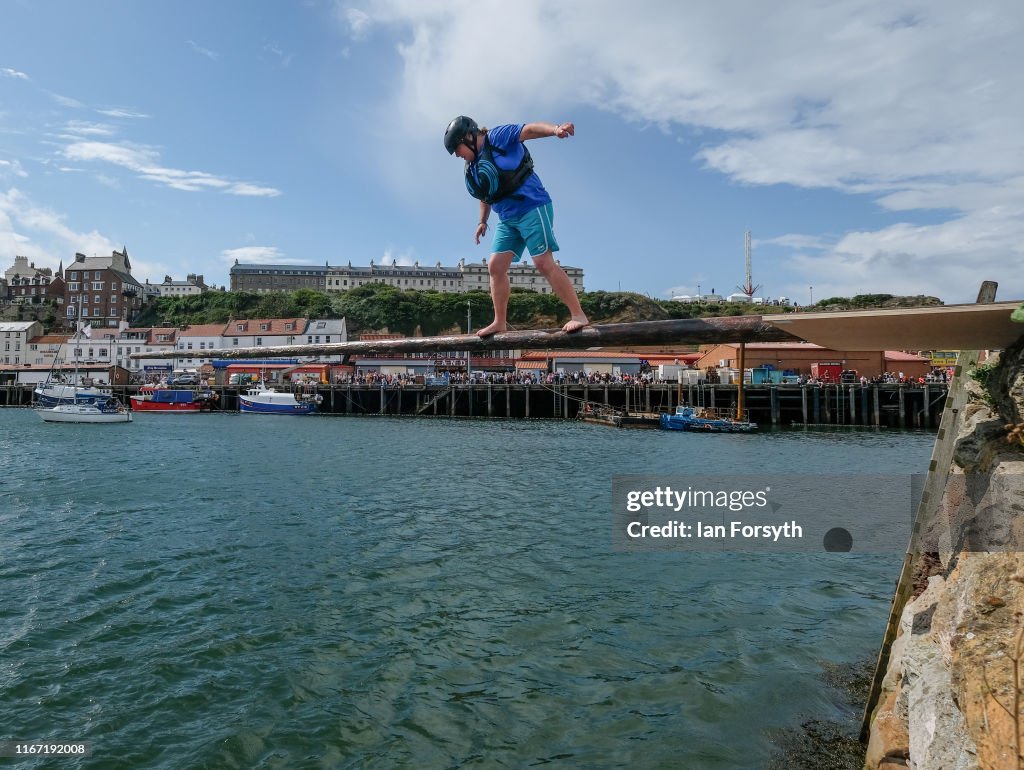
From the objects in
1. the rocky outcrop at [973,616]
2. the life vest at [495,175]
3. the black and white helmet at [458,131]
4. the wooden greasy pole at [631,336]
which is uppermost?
the black and white helmet at [458,131]

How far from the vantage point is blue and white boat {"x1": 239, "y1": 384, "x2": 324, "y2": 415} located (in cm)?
5894

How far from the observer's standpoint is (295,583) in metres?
9.47

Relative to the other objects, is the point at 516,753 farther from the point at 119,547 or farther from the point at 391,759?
the point at 119,547

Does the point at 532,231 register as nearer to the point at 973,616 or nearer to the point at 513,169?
the point at 513,169

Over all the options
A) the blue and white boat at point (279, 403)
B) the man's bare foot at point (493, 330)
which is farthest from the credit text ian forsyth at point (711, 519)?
the blue and white boat at point (279, 403)

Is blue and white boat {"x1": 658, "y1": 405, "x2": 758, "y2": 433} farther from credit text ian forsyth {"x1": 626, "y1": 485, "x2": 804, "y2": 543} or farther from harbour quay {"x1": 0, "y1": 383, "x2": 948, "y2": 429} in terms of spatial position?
credit text ian forsyth {"x1": 626, "y1": 485, "x2": 804, "y2": 543}

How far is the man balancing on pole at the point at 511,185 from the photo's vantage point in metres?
4.18

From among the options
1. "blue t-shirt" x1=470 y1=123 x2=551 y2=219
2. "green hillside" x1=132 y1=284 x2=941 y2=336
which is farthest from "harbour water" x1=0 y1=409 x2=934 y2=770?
"green hillside" x1=132 y1=284 x2=941 y2=336

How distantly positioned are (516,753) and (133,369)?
335 feet

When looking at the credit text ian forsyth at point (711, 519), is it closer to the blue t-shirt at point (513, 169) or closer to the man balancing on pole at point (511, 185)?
the man balancing on pole at point (511, 185)

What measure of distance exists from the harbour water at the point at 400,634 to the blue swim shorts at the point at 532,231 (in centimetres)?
420

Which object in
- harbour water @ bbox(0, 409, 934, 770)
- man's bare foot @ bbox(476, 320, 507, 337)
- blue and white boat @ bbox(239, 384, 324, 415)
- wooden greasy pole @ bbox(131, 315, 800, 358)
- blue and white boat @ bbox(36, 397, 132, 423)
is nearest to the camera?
wooden greasy pole @ bbox(131, 315, 800, 358)

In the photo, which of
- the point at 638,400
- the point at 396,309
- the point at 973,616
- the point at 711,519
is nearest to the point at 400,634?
the point at 973,616

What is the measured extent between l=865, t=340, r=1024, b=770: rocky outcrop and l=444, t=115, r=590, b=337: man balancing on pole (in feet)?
8.60
